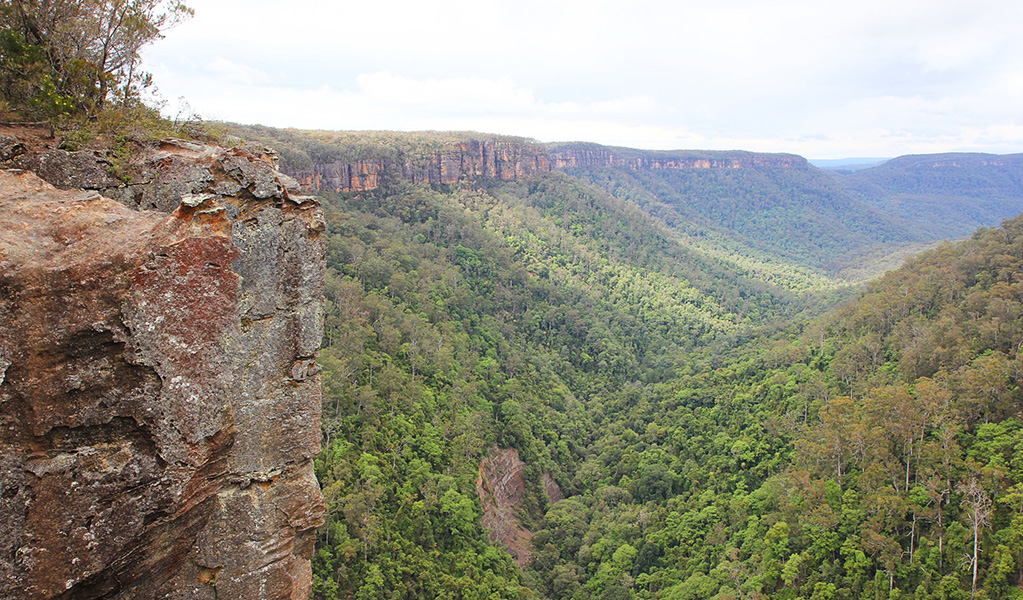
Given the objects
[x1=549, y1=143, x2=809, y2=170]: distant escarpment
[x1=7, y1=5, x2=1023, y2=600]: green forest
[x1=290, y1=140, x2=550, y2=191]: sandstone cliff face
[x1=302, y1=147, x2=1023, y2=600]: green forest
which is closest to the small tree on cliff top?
[x1=7, y1=5, x2=1023, y2=600]: green forest

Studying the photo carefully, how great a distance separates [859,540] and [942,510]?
3250 millimetres

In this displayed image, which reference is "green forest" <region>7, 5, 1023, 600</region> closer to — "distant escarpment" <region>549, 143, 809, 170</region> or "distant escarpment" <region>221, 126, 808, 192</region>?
"distant escarpment" <region>221, 126, 808, 192</region>

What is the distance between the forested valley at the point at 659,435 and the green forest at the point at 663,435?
0.14 meters

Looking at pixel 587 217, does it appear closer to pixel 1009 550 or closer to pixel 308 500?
pixel 1009 550

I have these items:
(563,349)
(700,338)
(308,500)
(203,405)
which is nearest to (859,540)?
(308,500)

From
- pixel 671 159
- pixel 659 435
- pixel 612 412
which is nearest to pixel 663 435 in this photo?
pixel 659 435

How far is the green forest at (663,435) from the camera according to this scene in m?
20.9

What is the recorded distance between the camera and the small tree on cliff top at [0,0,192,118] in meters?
7.53

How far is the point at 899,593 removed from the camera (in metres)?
18.6

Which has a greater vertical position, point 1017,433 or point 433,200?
point 433,200

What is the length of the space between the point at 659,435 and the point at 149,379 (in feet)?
128

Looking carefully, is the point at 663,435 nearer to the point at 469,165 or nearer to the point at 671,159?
the point at 469,165

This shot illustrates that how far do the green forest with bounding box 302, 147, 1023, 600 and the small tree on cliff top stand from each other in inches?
644

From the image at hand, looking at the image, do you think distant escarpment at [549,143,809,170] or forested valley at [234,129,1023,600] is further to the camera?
distant escarpment at [549,143,809,170]
